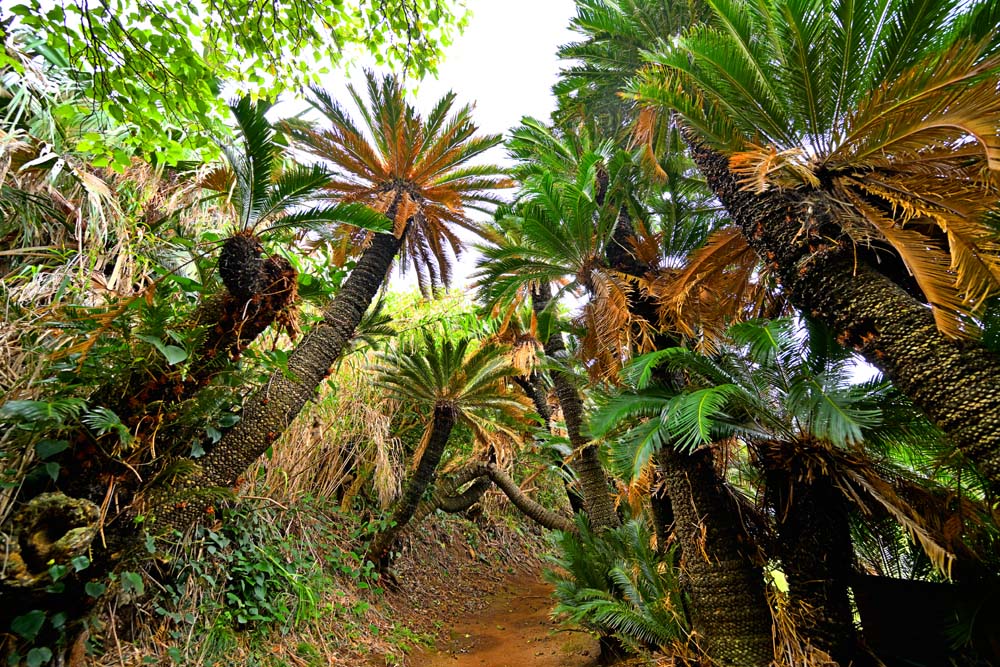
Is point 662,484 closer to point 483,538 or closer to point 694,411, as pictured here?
point 694,411

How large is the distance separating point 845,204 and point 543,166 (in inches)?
171

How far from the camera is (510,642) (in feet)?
26.3

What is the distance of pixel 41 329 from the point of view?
13.0 feet

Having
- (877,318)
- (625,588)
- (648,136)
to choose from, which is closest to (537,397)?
(625,588)

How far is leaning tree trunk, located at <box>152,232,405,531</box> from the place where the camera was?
398 centimetres

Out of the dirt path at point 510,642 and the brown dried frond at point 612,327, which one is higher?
the brown dried frond at point 612,327

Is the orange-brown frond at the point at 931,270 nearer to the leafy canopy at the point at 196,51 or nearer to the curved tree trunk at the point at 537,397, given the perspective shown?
the leafy canopy at the point at 196,51

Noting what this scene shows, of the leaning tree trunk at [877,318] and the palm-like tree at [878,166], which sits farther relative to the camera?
the palm-like tree at [878,166]

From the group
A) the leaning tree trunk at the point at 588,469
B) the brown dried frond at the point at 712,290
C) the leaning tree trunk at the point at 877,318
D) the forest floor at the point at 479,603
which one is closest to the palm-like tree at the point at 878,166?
the leaning tree trunk at the point at 877,318

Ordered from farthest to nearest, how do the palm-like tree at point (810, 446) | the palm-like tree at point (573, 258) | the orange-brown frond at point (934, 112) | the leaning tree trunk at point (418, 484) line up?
the leaning tree trunk at point (418, 484), the palm-like tree at point (573, 258), the palm-like tree at point (810, 446), the orange-brown frond at point (934, 112)

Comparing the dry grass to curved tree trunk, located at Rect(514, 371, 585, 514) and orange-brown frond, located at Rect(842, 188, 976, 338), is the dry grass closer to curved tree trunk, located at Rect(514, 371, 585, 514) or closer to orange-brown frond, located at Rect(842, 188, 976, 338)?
curved tree trunk, located at Rect(514, 371, 585, 514)

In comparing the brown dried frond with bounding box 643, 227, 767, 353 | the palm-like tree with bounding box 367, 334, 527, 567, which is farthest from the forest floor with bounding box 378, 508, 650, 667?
the brown dried frond with bounding box 643, 227, 767, 353

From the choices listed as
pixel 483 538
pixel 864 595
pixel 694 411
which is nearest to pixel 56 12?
pixel 694 411

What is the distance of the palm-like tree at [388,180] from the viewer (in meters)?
5.32
